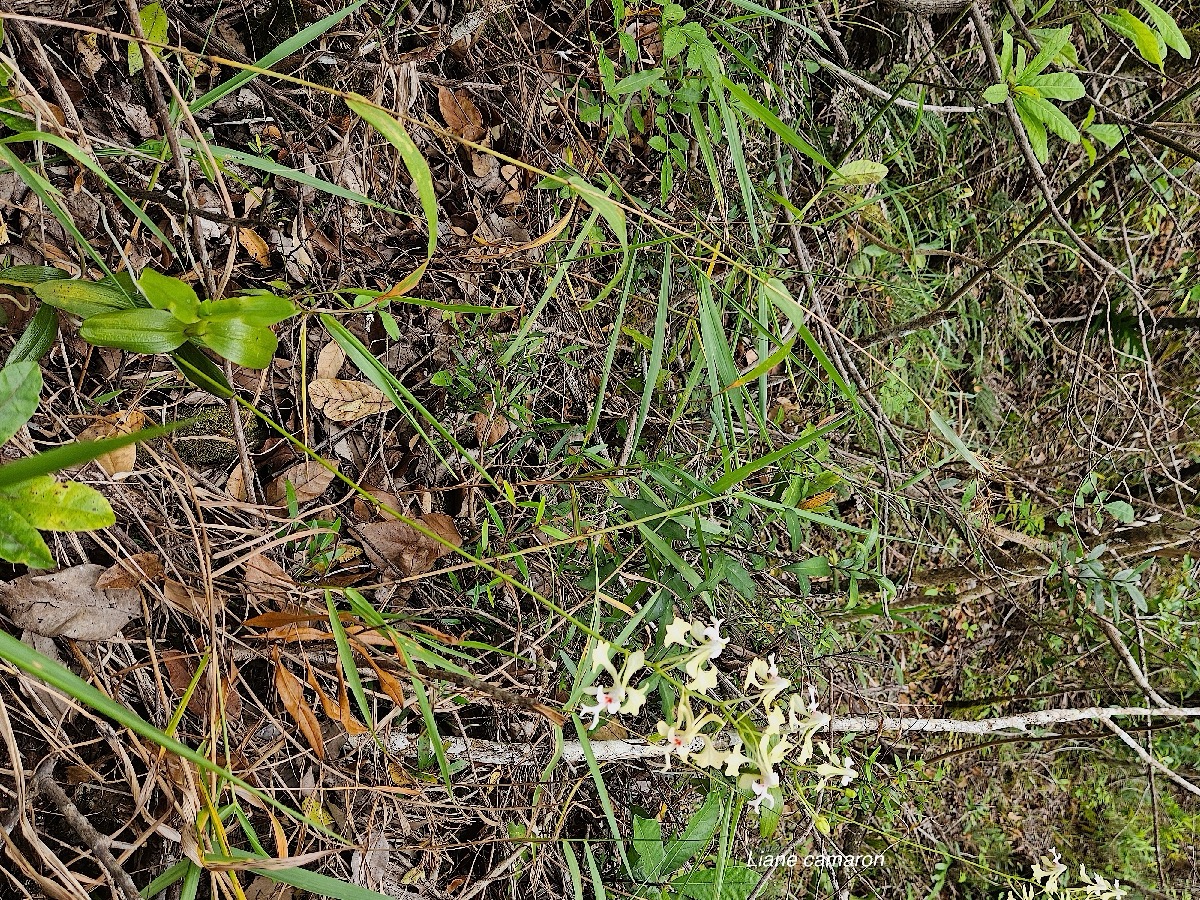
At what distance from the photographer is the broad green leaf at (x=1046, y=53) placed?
1.42 m

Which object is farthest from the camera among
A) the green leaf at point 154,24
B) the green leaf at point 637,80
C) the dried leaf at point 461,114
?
the dried leaf at point 461,114

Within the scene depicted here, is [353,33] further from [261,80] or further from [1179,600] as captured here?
[1179,600]

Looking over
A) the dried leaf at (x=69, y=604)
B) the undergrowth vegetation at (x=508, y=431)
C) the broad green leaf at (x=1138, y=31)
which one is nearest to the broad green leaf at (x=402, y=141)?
the undergrowth vegetation at (x=508, y=431)

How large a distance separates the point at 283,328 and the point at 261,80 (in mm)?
445

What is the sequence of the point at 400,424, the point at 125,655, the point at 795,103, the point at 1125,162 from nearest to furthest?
the point at 125,655 < the point at 400,424 < the point at 795,103 < the point at 1125,162

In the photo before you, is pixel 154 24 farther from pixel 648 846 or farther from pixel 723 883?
pixel 723 883

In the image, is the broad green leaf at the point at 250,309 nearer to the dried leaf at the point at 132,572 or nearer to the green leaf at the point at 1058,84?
the dried leaf at the point at 132,572

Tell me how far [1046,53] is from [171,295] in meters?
1.49

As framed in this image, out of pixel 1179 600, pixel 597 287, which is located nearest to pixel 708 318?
pixel 597 287

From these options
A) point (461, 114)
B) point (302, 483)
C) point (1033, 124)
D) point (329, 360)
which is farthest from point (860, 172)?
point (302, 483)

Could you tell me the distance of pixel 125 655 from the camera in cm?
121

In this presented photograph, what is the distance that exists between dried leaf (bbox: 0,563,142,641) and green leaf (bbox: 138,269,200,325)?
47 centimetres

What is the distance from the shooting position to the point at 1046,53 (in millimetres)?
1435

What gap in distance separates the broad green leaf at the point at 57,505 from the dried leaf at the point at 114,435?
0.27 metres
